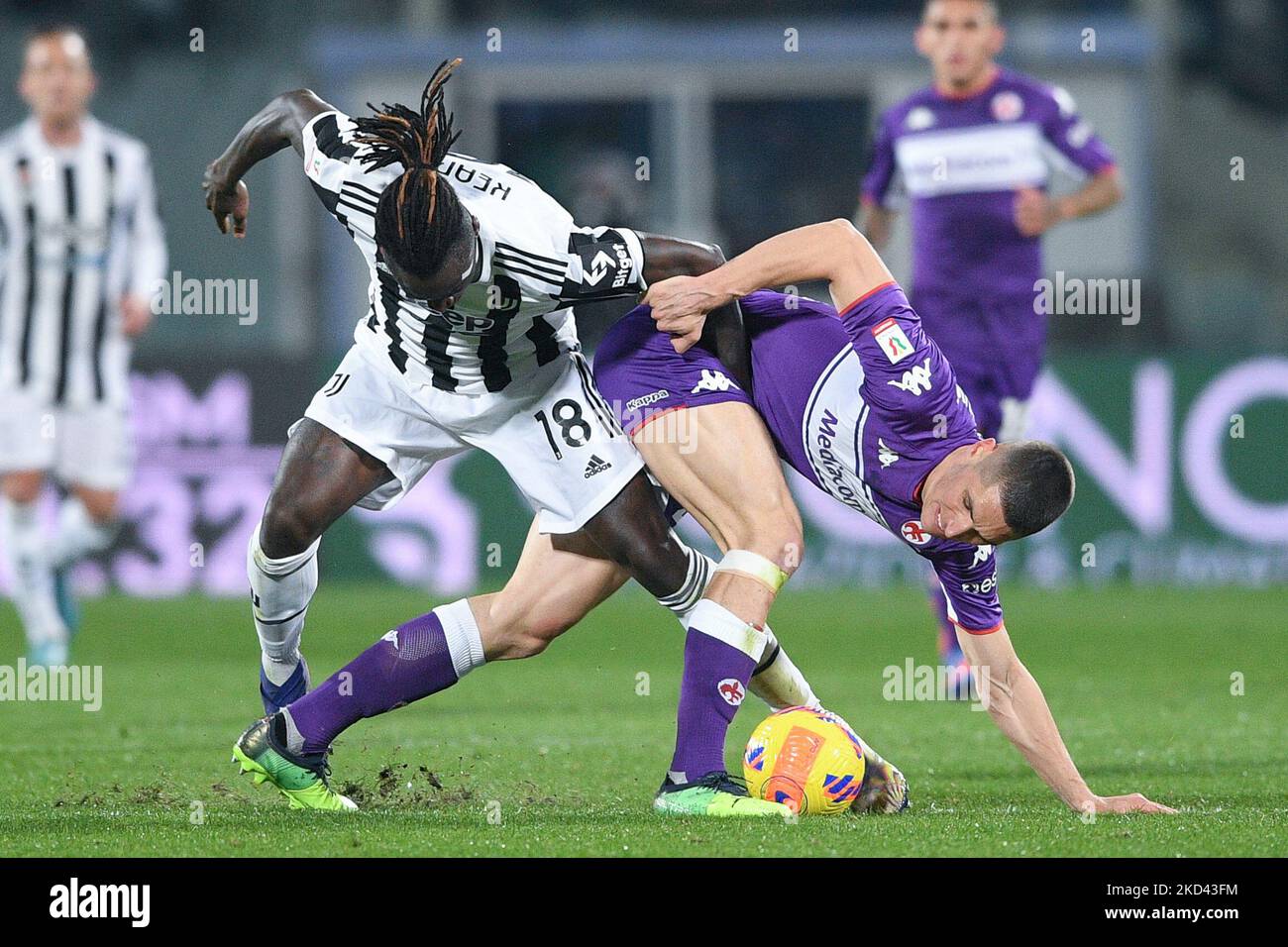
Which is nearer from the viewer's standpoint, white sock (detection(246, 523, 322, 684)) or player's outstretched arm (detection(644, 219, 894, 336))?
player's outstretched arm (detection(644, 219, 894, 336))

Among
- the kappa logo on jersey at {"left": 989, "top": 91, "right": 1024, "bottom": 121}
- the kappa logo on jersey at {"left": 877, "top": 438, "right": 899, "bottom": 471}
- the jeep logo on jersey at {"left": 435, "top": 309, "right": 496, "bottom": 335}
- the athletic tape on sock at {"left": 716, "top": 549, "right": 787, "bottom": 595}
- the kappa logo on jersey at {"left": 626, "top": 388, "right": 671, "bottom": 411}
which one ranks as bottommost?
the athletic tape on sock at {"left": 716, "top": 549, "right": 787, "bottom": 595}

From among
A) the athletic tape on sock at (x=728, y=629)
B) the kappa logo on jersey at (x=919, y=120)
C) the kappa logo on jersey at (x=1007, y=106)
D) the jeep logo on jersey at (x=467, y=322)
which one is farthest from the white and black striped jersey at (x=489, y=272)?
the kappa logo on jersey at (x=1007, y=106)

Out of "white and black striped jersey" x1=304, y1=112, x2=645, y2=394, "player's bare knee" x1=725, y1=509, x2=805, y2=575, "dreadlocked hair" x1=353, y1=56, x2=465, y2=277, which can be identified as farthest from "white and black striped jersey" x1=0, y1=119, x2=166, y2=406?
"player's bare knee" x1=725, y1=509, x2=805, y2=575

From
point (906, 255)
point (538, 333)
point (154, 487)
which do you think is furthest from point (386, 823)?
point (906, 255)

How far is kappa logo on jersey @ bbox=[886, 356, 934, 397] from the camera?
4.98 metres

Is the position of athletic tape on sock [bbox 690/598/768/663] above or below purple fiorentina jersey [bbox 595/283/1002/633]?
below

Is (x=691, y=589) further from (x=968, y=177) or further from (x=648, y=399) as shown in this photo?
A: (x=968, y=177)

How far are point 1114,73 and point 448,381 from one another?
11.3m

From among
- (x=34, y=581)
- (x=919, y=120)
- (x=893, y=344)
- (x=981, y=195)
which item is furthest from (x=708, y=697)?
(x=34, y=581)

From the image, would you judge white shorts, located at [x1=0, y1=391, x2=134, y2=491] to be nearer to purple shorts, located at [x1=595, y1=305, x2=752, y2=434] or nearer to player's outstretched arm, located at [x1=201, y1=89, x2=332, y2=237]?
player's outstretched arm, located at [x1=201, y1=89, x2=332, y2=237]

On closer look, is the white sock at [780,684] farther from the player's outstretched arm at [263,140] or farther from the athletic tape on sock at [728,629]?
the player's outstretched arm at [263,140]

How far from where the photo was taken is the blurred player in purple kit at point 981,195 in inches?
331

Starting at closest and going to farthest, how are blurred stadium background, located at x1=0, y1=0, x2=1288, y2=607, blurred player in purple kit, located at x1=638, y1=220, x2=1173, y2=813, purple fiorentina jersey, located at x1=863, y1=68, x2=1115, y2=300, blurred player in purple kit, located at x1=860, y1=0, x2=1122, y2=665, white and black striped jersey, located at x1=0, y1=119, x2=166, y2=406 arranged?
blurred player in purple kit, located at x1=638, y1=220, x2=1173, y2=813
blurred player in purple kit, located at x1=860, y1=0, x2=1122, y2=665
purple fiorentina jersey, located at x1=863, y1=68, x2=1115, y2=300
white and black striped jersey, located at x1=0, y1=119, x2=166, y2=406
blurred stadium background, located at x1=0, y1=0, x2=1288, y2=607

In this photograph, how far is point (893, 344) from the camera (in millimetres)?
4984
